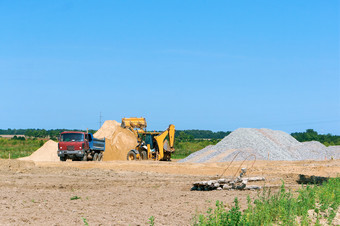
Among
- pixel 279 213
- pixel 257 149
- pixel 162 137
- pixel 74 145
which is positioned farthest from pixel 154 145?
pixel 279 213

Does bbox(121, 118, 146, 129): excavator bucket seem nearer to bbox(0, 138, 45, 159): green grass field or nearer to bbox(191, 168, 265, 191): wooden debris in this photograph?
bbox(0, 138, 45, 159): green grass field

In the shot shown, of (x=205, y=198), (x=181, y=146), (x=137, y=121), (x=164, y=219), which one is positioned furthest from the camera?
(x=181, y=146)

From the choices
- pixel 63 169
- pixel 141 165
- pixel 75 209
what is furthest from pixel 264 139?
pixel 75 209

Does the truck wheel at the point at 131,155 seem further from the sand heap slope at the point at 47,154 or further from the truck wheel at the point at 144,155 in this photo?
the sand heap slope at the point at 47,154

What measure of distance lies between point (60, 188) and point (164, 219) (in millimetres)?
7899

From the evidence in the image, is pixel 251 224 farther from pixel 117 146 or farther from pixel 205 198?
pixel 117 146

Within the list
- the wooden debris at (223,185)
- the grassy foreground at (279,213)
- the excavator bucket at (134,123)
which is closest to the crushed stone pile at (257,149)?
the excavator bucket at (134,123)

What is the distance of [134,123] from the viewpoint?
3362 centimetres

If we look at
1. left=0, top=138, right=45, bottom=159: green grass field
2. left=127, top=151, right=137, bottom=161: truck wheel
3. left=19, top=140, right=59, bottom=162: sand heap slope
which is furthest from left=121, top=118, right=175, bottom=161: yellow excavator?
left=0, top=138, right=45, bottom=159: green grass field

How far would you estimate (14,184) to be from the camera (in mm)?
18562

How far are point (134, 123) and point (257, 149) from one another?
10.6 meters

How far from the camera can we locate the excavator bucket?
110 ft

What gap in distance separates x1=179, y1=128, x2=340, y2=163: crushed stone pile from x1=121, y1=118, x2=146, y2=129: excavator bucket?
18.0 feet

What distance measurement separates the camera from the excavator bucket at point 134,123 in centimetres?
3356
